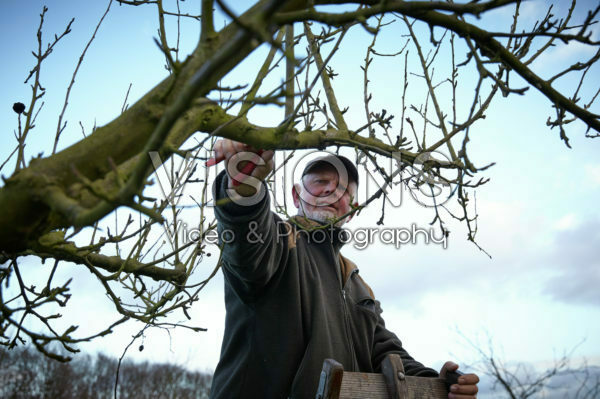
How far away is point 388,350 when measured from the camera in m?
2.97

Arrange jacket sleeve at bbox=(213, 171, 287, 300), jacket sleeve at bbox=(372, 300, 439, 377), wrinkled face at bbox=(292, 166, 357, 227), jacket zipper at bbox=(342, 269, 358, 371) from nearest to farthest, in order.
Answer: jacket sleeve at bbox=(213, 171, 287, 300) < jacket zipper at bbox=(342, 269, 358, 371) < jacket sleeve at bbox=(372, 300, 439, 377) < wrinkled face at bbox=(292, 166, 357, 227)

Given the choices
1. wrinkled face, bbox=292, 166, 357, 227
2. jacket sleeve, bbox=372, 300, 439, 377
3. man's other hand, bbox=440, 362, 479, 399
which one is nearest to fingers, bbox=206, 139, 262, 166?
wrinkled face, bbox=292, 166, 357, 227

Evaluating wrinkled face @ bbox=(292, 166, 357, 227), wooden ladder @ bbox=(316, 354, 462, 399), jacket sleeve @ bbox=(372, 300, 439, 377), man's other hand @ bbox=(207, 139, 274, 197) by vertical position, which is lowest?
wooden ladder @ bbox=(316, 354, 462, 399)

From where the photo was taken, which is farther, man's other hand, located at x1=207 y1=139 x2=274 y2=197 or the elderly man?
the elderly man

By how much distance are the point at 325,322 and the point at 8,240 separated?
1.74m

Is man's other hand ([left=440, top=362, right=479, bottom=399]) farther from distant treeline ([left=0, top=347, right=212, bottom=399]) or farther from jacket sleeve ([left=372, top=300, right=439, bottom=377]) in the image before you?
distant treeline ([left=0, top=347, right=212, bottom=399])

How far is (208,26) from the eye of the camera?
4.10ft

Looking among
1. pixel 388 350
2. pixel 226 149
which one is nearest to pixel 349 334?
pixel 388 350

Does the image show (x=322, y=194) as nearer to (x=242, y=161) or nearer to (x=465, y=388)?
Answer: (x=242, y=161)

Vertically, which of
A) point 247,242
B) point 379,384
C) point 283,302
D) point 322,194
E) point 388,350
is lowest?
point 379,384

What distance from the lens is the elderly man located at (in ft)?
6.69

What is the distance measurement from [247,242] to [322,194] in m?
1.14

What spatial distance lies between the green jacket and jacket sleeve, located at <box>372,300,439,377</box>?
3cm

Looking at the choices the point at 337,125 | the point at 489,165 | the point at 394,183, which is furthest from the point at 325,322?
the point at 489,165
